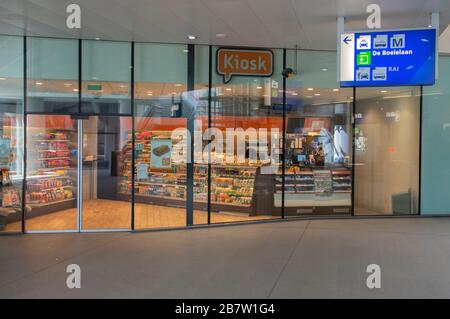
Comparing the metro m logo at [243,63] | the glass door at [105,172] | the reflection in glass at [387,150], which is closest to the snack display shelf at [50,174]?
the glass door at [105,172]

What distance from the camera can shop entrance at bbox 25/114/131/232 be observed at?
8.19m

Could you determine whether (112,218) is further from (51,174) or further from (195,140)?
(195,140)

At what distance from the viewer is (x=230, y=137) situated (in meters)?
8.80

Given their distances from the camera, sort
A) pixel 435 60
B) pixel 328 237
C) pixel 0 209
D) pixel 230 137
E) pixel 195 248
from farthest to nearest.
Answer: pixel 230 137 → pixel 0 209 → pixel 328 237 → pixel 195 248 → pixel 435 60

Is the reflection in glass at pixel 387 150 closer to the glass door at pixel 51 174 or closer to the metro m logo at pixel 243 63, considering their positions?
the metro m logo at pixel 243 63

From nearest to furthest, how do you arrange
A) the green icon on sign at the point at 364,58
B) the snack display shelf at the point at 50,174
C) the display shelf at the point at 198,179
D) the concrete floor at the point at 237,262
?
the concrete floor at the point at 237,262 < the green icon on sign at the point at 364,58 < the snack display shelf at the point at 50,174 < the display shelf at the point at 198,179

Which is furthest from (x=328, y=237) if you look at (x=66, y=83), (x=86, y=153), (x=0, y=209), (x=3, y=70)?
→ (x=3, y=70)

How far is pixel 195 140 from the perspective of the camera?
28.0 feet

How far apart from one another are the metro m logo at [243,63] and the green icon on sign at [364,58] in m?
2.88

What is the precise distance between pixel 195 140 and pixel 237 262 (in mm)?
3338

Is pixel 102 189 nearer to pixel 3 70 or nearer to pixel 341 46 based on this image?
pixel 3 70

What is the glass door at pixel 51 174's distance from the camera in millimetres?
8172

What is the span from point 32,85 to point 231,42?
401 centimetres

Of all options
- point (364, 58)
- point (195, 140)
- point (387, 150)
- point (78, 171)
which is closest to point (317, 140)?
point (387, 150)
